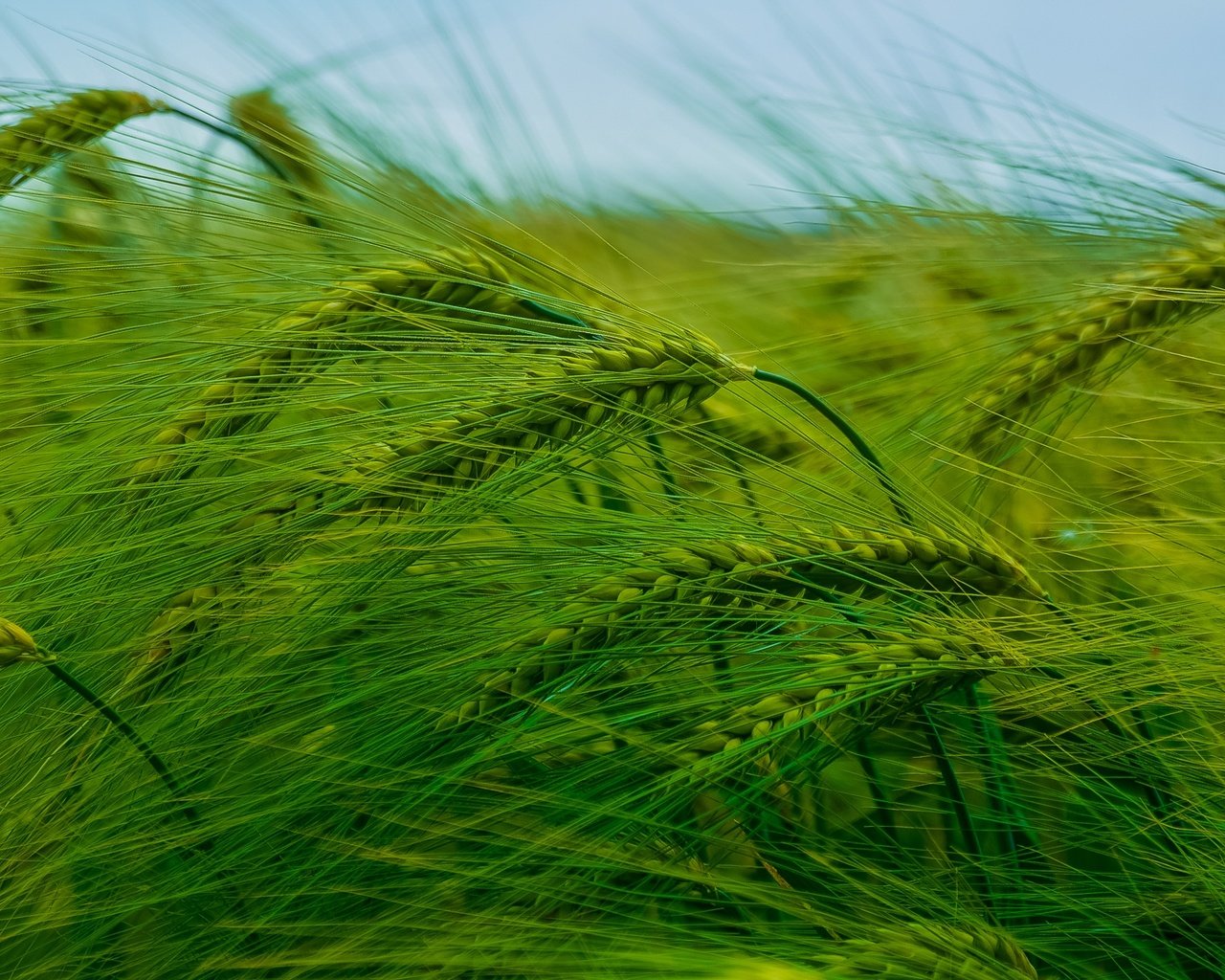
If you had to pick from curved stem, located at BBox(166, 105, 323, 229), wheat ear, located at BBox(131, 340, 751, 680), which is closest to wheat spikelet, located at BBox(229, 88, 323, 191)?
curved stem, located at BBox(166, 105, 323, 229)

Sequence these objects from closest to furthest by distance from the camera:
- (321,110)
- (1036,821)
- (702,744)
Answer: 1. (702,744)
2. (1036,821)
3. (321,110)

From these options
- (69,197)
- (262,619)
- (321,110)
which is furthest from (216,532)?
(321,110)

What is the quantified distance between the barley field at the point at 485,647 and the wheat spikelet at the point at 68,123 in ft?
0.22

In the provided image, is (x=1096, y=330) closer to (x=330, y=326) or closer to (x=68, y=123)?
(x=330, y=326)

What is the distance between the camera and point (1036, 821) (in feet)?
1.99

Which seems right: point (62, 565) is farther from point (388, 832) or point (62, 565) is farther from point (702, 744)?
point (702, 744)

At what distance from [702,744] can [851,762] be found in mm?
256

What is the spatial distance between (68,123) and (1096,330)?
2.02ft

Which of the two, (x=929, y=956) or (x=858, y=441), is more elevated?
(x=858, y=441)

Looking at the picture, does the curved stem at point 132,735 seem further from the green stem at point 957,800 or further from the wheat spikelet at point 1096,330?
the wheat spikelet at point 1096,330

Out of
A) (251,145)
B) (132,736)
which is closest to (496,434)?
(132,736)

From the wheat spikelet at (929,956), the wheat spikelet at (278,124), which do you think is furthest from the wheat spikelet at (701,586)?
the wheat spikelet at (278,124)

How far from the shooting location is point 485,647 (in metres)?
0.43

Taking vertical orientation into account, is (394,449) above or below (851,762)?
above
